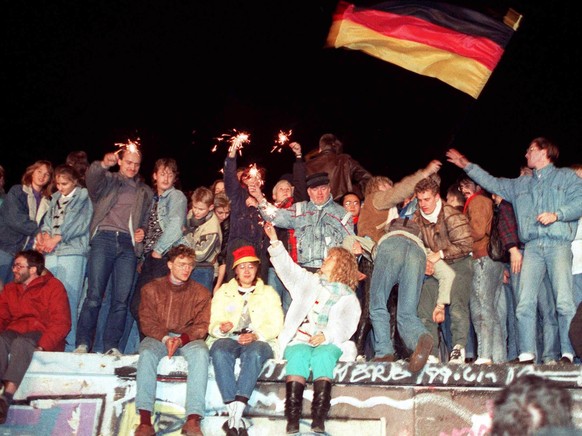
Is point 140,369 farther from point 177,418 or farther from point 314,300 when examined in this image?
point 314,300

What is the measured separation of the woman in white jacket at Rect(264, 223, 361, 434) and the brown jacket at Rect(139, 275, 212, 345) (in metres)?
0.92

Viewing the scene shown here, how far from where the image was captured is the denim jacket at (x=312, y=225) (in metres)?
9.43

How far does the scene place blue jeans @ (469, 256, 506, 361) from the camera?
29.0 feet

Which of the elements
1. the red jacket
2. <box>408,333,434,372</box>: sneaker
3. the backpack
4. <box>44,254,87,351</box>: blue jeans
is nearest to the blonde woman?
<box>44,254,87,351</box>: blue jeans

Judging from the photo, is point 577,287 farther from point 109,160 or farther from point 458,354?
point 109,160

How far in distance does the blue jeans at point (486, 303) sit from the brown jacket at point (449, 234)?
12.1 inches

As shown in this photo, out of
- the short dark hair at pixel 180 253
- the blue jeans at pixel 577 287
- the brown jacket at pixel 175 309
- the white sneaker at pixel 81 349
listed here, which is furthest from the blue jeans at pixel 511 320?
the white sneaker at pixel 81 349

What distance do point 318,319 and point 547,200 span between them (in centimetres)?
293

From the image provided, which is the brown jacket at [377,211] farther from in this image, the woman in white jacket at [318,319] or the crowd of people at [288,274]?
the woman in white jacket at [318,319]

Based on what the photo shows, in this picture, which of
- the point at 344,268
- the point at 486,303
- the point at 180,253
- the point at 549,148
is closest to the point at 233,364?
the point at 180,253

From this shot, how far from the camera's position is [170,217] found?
9805 millimetres

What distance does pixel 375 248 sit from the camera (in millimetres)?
9328

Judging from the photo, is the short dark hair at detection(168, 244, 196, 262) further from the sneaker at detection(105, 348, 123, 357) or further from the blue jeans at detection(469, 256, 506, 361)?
the blue jeans at detection(469, 256, 506, 361)

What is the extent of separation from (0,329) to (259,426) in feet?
10.4
